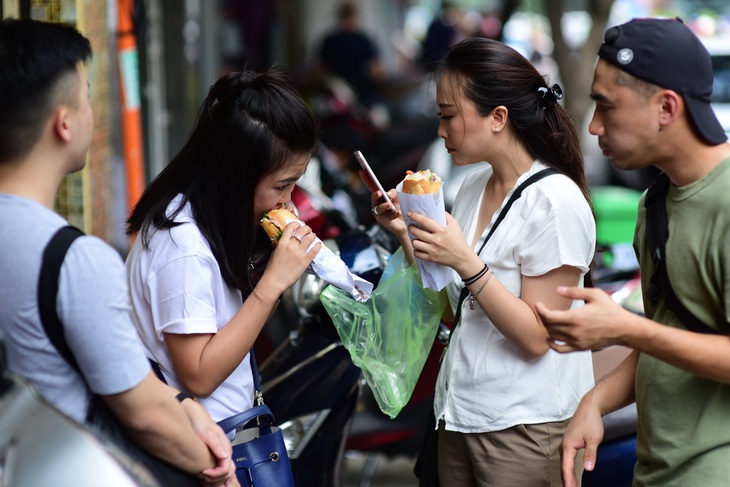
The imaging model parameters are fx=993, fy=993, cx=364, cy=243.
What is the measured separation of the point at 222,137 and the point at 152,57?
4.63 m

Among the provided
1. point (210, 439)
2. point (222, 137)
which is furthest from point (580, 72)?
point (210, 439)

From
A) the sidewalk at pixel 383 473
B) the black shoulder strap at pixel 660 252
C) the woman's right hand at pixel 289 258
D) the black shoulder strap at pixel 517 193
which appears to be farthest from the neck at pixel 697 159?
the sidewalk at pixel 383 473

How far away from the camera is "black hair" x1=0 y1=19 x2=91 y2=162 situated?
1989mm

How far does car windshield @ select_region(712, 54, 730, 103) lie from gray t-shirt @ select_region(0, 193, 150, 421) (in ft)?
32.1

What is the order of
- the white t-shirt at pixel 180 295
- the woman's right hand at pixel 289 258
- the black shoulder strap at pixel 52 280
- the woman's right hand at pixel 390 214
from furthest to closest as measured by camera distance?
1. the woman's right hand at pixel 390 214
2. the woman's right hand at pixel 289 258
3. the white t-shirt at pixel 180 295
4. the black shoulder strap at pixel 52 280

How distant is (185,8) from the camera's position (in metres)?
8.38

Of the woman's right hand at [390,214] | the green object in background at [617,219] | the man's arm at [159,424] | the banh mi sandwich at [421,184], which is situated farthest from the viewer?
the green object in background at [617,219]

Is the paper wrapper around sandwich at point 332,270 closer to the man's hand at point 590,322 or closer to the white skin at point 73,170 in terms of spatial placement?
the white skin at point 73,170

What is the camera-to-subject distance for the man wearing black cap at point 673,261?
2.12m

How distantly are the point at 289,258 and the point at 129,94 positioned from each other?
143 inches

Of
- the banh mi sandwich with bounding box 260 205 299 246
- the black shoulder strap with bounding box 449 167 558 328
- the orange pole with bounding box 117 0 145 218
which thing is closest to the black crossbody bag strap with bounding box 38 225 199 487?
the banh mi sandwich with bounding box 260 205 299 246

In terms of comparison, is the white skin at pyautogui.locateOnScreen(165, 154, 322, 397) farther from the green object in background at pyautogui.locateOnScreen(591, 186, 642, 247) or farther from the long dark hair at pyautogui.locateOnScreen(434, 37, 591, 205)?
the green object in background at pyautogui.locateOnScreen(591, 186, 642, 247)

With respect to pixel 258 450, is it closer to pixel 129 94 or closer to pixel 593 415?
pixel 593 415

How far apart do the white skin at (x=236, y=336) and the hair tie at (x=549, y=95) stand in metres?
0.83
